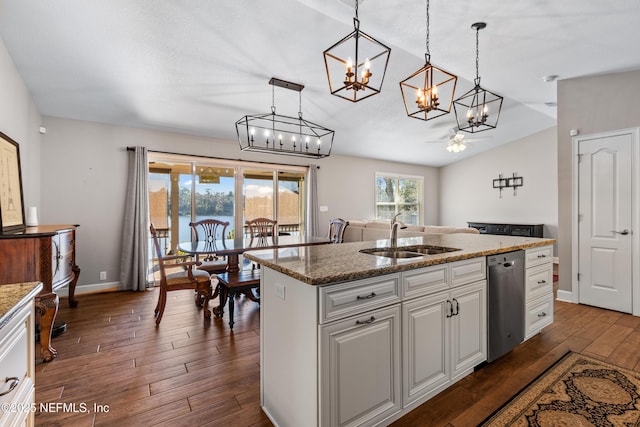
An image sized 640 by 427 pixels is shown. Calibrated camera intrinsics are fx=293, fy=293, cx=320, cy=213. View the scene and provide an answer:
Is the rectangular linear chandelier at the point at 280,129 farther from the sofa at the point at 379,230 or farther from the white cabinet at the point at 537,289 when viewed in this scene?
A: the white cabinet at the point at 537,289

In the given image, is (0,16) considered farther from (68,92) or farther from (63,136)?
(63,136)

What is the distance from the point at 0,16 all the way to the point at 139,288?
132 inches

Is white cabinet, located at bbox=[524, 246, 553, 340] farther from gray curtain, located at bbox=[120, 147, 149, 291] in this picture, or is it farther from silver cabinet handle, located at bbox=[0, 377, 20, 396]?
gray curtain, located at bbox=[120, 147, 149, 291]

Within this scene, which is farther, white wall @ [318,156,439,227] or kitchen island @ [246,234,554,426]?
white wall @ [318,156,439,227]

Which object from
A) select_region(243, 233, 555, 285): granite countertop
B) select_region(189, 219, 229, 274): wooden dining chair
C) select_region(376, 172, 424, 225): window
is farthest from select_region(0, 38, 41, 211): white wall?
select_region(376, 172, 424, 225): window

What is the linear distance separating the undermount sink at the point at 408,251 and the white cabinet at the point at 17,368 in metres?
1.78

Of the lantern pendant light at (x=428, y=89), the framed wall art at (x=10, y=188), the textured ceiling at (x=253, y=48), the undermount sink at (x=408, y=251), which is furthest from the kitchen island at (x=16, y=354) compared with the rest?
the textured ceiling at (x=253, y=48)

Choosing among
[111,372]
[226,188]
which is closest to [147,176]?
[226,188]

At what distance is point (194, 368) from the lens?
226 centimetres

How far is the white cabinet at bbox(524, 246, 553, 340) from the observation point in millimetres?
2529

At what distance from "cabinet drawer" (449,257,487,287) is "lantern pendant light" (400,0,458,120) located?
44.5 inches

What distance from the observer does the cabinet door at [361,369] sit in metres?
1.34

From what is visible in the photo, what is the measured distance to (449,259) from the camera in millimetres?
1866

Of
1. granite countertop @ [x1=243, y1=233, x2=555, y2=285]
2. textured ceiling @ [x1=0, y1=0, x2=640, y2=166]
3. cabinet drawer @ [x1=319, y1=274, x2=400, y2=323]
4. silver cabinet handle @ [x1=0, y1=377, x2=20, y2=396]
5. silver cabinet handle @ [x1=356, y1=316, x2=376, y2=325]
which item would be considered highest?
textured ceiling @ [x1=0, y1=0, x2=640, y2=166]
